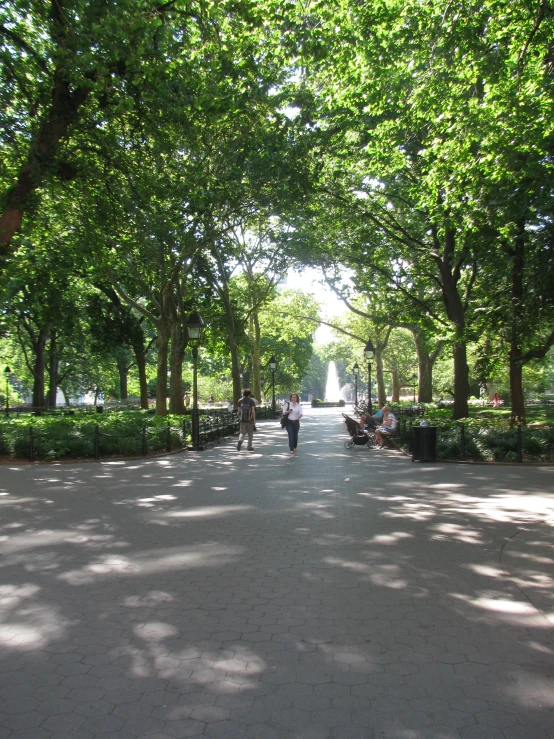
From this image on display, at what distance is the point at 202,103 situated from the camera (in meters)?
11.5

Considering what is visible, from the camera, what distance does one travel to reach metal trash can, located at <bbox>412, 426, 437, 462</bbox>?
45.0 feet

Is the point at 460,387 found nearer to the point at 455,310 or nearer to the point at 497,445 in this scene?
the point at 455,310

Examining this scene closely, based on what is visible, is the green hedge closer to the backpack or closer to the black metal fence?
the backpack

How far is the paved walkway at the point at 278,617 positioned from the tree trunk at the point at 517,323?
8783mm

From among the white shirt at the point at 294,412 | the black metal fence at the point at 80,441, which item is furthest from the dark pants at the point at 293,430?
the black metal fence at the point at 80,441

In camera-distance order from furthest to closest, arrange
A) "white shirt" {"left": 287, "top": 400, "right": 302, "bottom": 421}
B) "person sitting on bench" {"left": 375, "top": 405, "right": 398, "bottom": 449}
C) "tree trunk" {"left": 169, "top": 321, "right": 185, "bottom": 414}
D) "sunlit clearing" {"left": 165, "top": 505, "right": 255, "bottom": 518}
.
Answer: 1. "tree trunk" {"left": 169, "top": 321, "right": 185, "bottom": 414}
2. "person sitting on bench" {"left": 375, "top": 405, "right": 398, "bottom": 449}
3. "white shirt" {"left": 287, "top": 400, "right": 302, "bottom": 421}
4. "sunlit clearing" {"left": 165, "top": 505, "right": 255, "bottom": 518}

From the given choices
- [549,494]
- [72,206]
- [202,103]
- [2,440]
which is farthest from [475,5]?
[2,440]

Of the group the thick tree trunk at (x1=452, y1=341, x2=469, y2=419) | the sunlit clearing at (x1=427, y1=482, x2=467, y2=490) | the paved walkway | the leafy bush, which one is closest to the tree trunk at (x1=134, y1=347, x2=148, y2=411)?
the leafy bush

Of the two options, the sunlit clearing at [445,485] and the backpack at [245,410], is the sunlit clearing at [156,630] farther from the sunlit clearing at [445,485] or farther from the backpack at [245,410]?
the backpack at [245,410]

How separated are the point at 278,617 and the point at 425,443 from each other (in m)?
9.96

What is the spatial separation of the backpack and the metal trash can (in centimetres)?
499

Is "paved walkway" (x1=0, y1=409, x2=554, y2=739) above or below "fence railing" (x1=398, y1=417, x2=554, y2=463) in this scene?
below

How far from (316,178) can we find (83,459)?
10.2 meters

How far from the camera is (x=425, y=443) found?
13727mm
